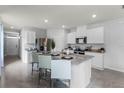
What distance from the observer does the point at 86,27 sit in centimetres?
830

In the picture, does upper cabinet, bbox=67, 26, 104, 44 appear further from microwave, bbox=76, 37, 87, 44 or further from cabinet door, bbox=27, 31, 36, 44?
cabinet door, bbox=27, 31, 36, 44

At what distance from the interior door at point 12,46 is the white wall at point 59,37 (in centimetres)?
445

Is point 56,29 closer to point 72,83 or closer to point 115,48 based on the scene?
point 115,48

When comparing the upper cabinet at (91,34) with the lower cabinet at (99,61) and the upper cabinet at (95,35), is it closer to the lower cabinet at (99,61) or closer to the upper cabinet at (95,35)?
the upper cabinet at (95,35)

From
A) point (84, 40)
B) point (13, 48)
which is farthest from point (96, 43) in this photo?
point (13, 48)

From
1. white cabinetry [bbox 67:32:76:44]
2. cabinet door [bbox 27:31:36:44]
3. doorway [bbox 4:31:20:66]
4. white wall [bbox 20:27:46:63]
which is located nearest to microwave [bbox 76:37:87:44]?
white cabinetry [bbox 67:32:76:44]

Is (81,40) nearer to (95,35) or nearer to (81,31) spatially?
(81,31)

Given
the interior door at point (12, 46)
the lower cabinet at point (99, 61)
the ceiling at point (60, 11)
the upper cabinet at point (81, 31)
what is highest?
the ceiling at point (60, 11)

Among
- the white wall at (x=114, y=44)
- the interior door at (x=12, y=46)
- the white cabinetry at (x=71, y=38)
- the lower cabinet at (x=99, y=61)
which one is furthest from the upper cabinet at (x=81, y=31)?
the interior door at (x=12, y=46)

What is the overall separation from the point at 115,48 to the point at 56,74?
4061 millimetres

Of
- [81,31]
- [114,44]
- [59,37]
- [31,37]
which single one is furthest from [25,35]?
[114,44]

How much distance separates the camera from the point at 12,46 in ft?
44.1

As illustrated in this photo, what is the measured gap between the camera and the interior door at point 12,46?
1323 cm

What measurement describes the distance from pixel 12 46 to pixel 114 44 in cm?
986
